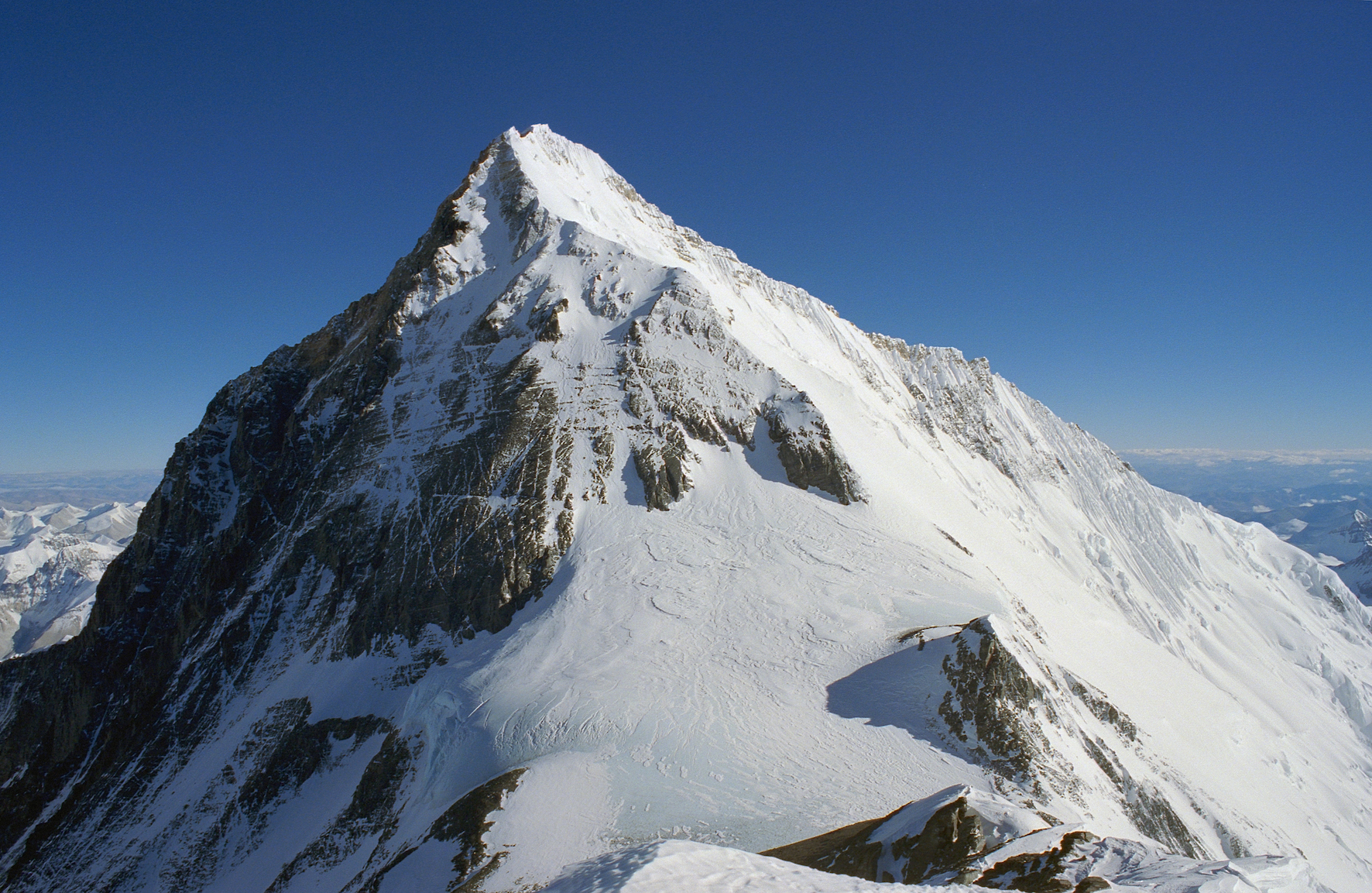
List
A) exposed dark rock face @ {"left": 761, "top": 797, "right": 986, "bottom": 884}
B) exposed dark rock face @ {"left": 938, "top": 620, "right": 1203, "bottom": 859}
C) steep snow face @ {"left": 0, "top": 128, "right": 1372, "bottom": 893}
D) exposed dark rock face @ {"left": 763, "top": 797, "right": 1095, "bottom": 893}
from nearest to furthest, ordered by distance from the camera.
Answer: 1. exposed dark rock face @ {"left": 763, "top": 797, "right": 1095, "bottom": 893}
2. exposed dark rock face @ {"left": 761, "top": 797, "right": 986, "bottom": 884}
3. exposed dark rock face @ {"left": 938, "top": 620, "right": 1203, "bottom": 859}
4. steep snow face @ {"left": 0, "top": 128, "right": 1372, "bottom": 893}

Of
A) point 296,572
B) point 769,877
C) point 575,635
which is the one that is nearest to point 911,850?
point 769,877

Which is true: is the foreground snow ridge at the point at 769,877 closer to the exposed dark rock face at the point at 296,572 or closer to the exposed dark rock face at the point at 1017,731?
the exposed dark rock face at the point at 1017,731

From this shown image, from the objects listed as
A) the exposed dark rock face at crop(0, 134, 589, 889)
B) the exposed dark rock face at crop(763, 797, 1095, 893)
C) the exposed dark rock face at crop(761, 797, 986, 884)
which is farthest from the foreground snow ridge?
the exposed dark rock face at crop(0, 134, 589, 889)

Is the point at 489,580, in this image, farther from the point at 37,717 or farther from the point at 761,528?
the point at 37,717

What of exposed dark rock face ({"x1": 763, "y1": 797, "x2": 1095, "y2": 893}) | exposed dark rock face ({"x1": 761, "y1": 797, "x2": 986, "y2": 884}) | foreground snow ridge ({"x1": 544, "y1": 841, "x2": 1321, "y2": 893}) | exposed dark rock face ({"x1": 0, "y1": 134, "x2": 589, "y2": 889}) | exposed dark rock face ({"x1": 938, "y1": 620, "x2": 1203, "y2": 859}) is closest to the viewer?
foreground snow ridge ({"x1": 544, "y1": 841, "x2": 1321, "y2": 893})

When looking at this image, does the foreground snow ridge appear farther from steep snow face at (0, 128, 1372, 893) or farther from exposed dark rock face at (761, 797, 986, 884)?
exposed dark rock face at (761, 797, 986, 884)

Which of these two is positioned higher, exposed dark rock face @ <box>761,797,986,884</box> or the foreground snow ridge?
the foreground snow ridge

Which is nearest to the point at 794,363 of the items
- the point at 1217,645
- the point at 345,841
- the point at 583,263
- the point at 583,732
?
the point at 583,263

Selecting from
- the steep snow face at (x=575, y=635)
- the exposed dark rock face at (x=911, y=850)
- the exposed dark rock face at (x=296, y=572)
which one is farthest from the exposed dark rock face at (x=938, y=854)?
the exposed dark rock face at (x=296, y=572)
